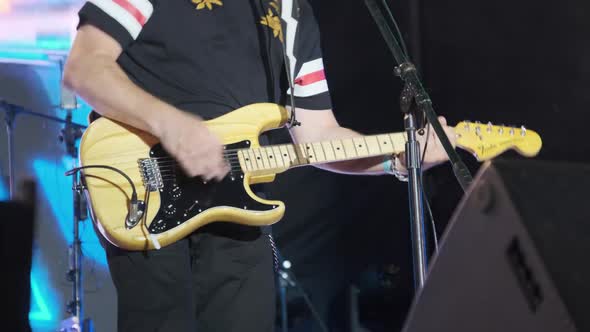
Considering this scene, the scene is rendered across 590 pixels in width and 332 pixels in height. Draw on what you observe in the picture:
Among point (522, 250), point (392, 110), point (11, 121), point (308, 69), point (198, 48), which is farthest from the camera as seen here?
point (11, 121)

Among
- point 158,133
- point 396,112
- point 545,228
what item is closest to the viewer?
point 545,228

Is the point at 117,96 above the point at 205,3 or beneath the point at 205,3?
beneath

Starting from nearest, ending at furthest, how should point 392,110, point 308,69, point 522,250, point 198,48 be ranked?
point 522,250 → point 198,48 → point 308,69 → point 392,110

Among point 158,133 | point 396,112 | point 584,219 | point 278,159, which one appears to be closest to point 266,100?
point 278,159

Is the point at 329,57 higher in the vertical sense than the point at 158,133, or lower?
higher

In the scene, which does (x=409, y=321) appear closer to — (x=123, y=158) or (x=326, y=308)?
(x=123, y=158)

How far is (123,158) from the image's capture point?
5.83ft

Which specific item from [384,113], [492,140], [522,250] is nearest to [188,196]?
[492,140]

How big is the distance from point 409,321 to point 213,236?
1.02 m

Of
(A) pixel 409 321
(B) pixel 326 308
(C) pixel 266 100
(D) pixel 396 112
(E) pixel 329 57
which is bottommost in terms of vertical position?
(A) pixel 409 321

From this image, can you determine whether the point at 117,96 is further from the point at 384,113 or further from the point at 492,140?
the point at 384,113

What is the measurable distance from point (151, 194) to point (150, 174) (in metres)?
0.05

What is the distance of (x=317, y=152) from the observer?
213 cm

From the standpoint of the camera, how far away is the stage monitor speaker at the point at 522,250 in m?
0.65
